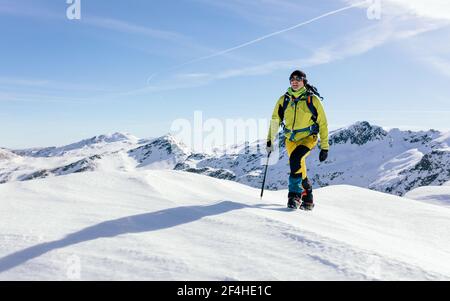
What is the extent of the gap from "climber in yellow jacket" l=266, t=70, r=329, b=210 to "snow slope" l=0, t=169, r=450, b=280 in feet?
3.82

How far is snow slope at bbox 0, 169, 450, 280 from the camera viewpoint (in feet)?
13.0

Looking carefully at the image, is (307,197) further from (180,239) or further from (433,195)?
(433,195)

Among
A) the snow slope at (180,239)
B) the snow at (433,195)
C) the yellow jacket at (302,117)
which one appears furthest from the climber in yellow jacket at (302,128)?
the snow at (433,195)

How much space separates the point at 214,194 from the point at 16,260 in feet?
15.5

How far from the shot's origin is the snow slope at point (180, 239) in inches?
156

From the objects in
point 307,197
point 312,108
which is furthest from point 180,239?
point 312,108

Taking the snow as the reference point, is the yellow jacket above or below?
above

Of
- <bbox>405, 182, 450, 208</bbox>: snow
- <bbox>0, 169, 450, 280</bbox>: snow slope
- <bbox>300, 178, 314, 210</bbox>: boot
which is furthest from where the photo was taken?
<bbox>405, 182, 450, 208</bbox>: snow

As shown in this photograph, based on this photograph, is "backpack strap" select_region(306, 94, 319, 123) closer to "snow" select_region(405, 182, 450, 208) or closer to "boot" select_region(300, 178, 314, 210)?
"boot" select_region(300, 178, 314, 210)

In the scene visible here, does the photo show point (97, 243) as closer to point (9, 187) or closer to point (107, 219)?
point (107, 219)

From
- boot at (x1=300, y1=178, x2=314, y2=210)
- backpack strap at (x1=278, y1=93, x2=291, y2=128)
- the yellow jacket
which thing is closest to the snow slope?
boot at (x1=300, y1=178, x2=314, y2=210)

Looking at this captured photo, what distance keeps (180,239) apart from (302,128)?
4.50 metres

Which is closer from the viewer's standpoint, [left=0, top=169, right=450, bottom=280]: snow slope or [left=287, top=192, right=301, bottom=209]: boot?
[left=0, top=169, right=450, bottom=280]: snow slope
